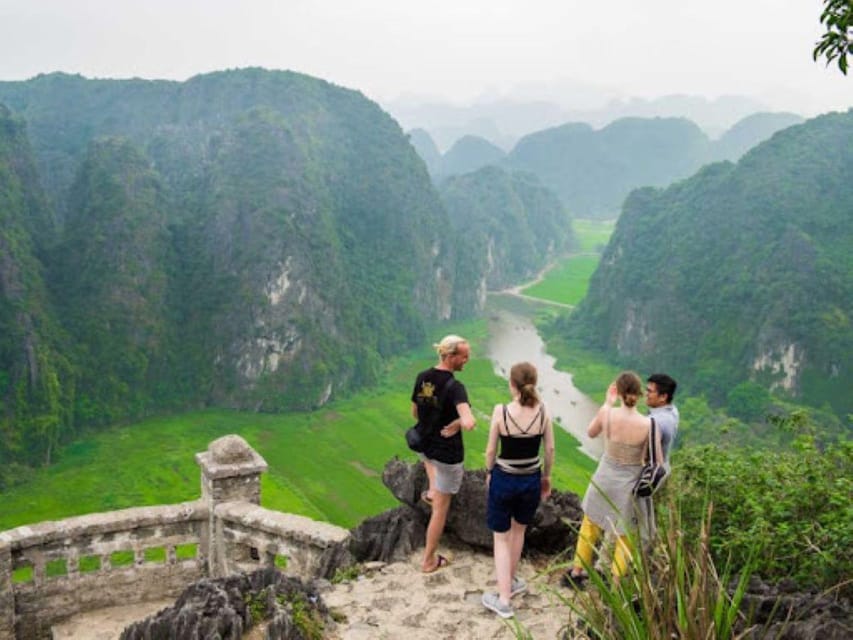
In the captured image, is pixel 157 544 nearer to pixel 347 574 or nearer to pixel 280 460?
pixel 347 574

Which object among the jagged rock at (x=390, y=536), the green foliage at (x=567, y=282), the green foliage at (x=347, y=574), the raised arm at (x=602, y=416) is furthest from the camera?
the green foliage at (x=567, y=282)

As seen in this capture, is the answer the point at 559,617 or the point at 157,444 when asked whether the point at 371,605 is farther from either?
the point at 157,444

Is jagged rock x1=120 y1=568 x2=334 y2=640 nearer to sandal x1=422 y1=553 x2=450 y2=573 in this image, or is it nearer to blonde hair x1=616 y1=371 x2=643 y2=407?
sandal x1=422 y1=553 x2=450 y2=573

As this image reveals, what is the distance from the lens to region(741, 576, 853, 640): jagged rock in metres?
3.84

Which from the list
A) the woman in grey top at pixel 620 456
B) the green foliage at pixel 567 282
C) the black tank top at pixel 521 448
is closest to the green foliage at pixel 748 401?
the green foliage at pixel 567 282

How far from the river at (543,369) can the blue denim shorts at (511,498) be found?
31.2 m

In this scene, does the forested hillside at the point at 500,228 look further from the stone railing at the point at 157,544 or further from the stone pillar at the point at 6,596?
the stone pillar at the point at 6,596

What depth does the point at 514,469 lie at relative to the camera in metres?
5.02

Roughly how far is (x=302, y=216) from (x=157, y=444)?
87.4 ft

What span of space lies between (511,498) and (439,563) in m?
1.17

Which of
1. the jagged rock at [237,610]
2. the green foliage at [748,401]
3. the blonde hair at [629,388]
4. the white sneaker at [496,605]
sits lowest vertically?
the green foliage at [748,401]

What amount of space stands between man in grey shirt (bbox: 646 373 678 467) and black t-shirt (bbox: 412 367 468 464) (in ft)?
4.04

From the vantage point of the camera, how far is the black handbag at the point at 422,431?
5336 mm

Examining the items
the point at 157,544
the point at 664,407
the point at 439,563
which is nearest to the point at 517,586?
the point at 439,563
